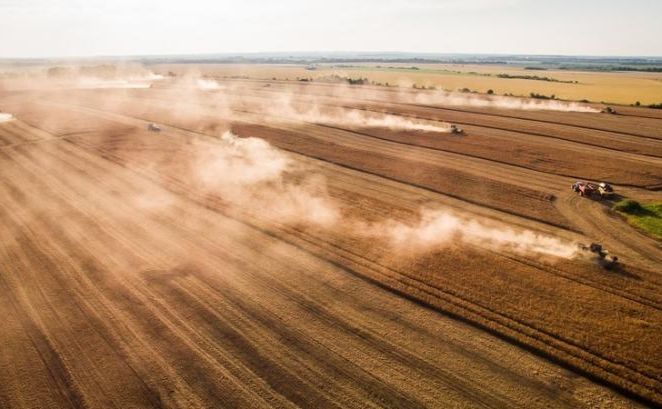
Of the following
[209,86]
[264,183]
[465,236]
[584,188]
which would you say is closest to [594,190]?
[584,188]

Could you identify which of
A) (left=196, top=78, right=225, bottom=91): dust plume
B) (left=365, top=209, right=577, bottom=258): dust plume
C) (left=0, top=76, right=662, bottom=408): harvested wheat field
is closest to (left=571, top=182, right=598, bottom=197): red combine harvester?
(left=0, top=76, right=662, bottom=408): harvested wheat field

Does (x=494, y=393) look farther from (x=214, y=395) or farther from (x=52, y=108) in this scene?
(x=52, y=108)

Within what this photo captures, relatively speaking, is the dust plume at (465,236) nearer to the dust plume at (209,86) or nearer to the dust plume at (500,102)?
the dust plume at (500,102)

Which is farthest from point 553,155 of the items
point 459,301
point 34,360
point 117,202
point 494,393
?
point 34,360

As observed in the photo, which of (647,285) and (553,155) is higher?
(553,155)

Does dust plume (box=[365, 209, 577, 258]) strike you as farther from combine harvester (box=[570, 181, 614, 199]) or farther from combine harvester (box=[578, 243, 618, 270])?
combine harvester (box=[570, 181, 614, 199])
